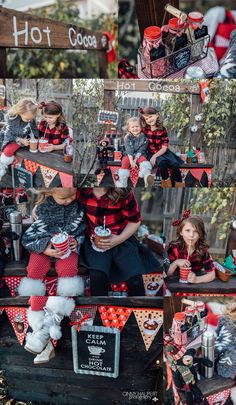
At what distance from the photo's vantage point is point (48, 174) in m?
1.24

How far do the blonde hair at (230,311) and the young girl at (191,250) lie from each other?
0.09 meters

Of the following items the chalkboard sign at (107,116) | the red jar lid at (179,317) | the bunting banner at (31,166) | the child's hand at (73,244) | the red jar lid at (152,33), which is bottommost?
Answer: the red jar lid at (179,317)

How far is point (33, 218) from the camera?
1314 mm

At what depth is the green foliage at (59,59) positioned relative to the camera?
303 centimetres

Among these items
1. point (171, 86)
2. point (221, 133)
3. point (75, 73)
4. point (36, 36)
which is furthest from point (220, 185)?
point (75, 73)

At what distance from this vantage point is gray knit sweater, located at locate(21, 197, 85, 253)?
1.29 metres

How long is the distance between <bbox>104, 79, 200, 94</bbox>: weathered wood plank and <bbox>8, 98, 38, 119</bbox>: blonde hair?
0.18 m

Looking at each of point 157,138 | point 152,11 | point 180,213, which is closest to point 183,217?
point 180,213

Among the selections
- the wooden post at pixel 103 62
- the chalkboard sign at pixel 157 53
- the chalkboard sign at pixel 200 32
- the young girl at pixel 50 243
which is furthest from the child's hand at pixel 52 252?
the wooden post at pixel 103 62

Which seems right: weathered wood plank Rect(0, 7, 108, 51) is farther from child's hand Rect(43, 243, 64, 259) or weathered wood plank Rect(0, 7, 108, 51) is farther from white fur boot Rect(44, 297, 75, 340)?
white fur boot Rect(44, 297, 75, 340)

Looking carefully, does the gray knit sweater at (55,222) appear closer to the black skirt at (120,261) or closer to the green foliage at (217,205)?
the black skirt at (120,261)

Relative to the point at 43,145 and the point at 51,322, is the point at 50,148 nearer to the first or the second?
the point at 43,145

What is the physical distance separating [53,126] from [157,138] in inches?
9.9

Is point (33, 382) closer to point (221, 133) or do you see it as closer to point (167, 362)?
point (167, 362)
